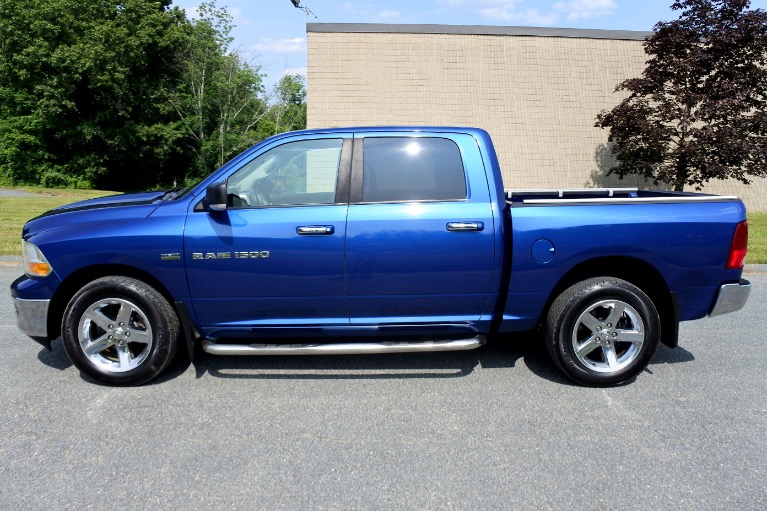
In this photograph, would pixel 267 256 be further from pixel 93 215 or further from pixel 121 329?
pixel 93 215

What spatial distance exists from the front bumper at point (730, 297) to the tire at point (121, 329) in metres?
3.95

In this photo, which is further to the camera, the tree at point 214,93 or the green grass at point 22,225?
the tree at point 214,93

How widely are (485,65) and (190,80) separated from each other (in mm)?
26427

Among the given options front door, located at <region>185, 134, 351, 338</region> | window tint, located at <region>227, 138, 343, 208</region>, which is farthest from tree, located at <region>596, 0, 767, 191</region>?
front door, located at <region>185, 134, 351, 338</region>

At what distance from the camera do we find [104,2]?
35.3 meters

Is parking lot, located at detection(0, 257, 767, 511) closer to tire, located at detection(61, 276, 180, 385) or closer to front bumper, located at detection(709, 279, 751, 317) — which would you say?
tire, located at detection(61, 276, 180, 385)

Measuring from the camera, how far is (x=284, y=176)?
4.23m

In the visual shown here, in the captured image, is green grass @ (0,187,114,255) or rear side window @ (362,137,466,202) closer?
rear side window @ (362,137,466,202)

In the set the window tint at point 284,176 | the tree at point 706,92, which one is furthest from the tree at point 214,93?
the window tint at point 284,176

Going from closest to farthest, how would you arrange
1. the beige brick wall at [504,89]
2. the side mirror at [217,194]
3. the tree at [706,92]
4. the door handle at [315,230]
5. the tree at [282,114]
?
the side mirror at [217,194], the door handle at [315,230], the tree at [706,92], the beige brick wall at [504,89], the tree at [282,114]

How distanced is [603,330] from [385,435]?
181cm

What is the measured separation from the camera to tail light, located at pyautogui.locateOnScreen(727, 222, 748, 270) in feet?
12.9

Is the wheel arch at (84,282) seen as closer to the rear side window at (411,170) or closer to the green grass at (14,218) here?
the rear side window at (411,170)

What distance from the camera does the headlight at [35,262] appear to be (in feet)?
12.8
